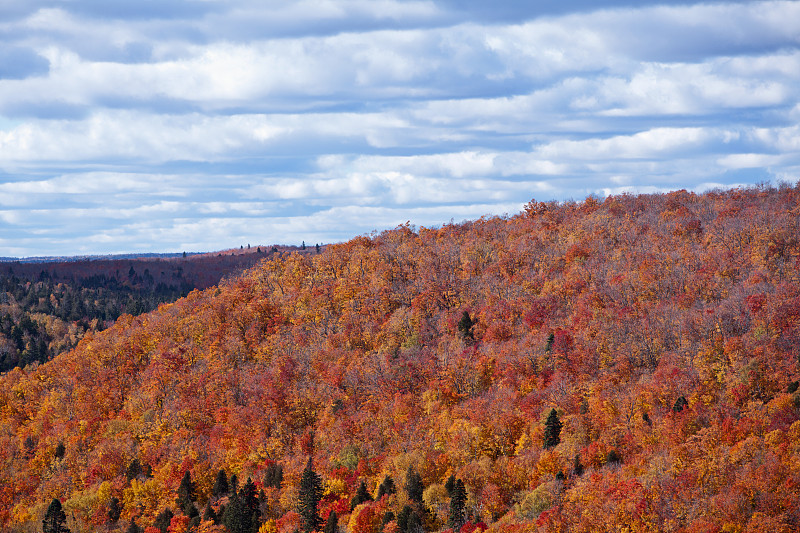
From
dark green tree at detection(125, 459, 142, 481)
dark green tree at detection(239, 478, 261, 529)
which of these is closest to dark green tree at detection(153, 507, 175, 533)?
dark green tree at detection(239, 478, 261, 529)

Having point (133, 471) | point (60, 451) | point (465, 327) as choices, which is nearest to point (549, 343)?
point (465, 327)

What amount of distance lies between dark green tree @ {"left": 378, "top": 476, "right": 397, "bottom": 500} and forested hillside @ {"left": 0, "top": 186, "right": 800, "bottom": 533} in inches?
7.7

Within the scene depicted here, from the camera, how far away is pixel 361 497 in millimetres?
110688

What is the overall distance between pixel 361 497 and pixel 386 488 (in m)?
3.77

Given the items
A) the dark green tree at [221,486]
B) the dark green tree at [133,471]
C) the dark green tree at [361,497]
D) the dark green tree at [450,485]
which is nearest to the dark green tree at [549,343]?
the dark green tree at [450,485]

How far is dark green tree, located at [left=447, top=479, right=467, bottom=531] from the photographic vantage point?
316ft

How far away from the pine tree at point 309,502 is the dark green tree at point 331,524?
66.4 inches

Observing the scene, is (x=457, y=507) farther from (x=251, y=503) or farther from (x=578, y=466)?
(x=251, y=503)

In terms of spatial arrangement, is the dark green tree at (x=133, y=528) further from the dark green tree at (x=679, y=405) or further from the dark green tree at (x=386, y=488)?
the dark green tree at (x=679, y=405)

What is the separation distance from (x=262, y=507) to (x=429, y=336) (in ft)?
211

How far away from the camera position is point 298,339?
19012 centimetres

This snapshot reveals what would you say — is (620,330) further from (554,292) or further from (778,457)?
(778,457)

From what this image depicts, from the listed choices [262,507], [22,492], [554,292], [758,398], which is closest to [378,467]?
[262,507]

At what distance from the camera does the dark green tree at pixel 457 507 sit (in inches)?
3787
